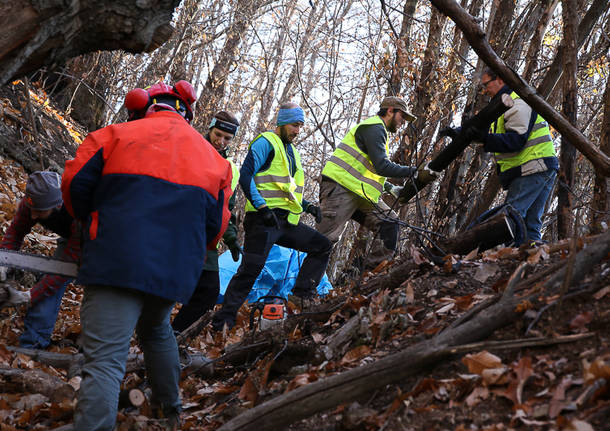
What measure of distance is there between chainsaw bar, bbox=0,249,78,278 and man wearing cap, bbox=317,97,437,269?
A: 10.8ft

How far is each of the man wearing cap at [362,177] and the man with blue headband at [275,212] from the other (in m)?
0.49

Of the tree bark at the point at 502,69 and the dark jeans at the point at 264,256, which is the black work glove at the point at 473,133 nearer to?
the tree bark at the point at 502,69

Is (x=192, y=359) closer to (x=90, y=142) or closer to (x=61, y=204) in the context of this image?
(x=61, y=204)

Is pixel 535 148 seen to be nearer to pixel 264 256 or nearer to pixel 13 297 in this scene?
pixel 264 256

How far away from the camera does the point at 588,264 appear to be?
267 cm

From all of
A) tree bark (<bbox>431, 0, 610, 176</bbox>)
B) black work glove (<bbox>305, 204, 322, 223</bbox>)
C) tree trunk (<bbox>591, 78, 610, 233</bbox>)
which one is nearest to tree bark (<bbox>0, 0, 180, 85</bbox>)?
tree bark (<bbox>431, 0, 610, 176</bbox>)

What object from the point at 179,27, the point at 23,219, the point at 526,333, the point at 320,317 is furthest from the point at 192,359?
the point at 179,27

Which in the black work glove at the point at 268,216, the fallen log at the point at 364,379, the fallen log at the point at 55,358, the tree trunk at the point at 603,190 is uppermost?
the tree trunk at the point at 603,190

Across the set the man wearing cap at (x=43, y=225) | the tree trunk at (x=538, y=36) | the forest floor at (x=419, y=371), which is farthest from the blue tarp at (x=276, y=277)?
the tree trunk at (x=538, y=36)

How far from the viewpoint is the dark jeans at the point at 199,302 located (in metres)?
5.16

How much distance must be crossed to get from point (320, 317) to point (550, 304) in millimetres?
1855

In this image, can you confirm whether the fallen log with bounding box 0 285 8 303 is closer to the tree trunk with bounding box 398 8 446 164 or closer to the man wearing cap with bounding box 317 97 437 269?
the man wearing cap with bounding box 317 97 437 269

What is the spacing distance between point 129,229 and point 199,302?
8.78 ft

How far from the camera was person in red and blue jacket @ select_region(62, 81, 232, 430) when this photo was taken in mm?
2600
